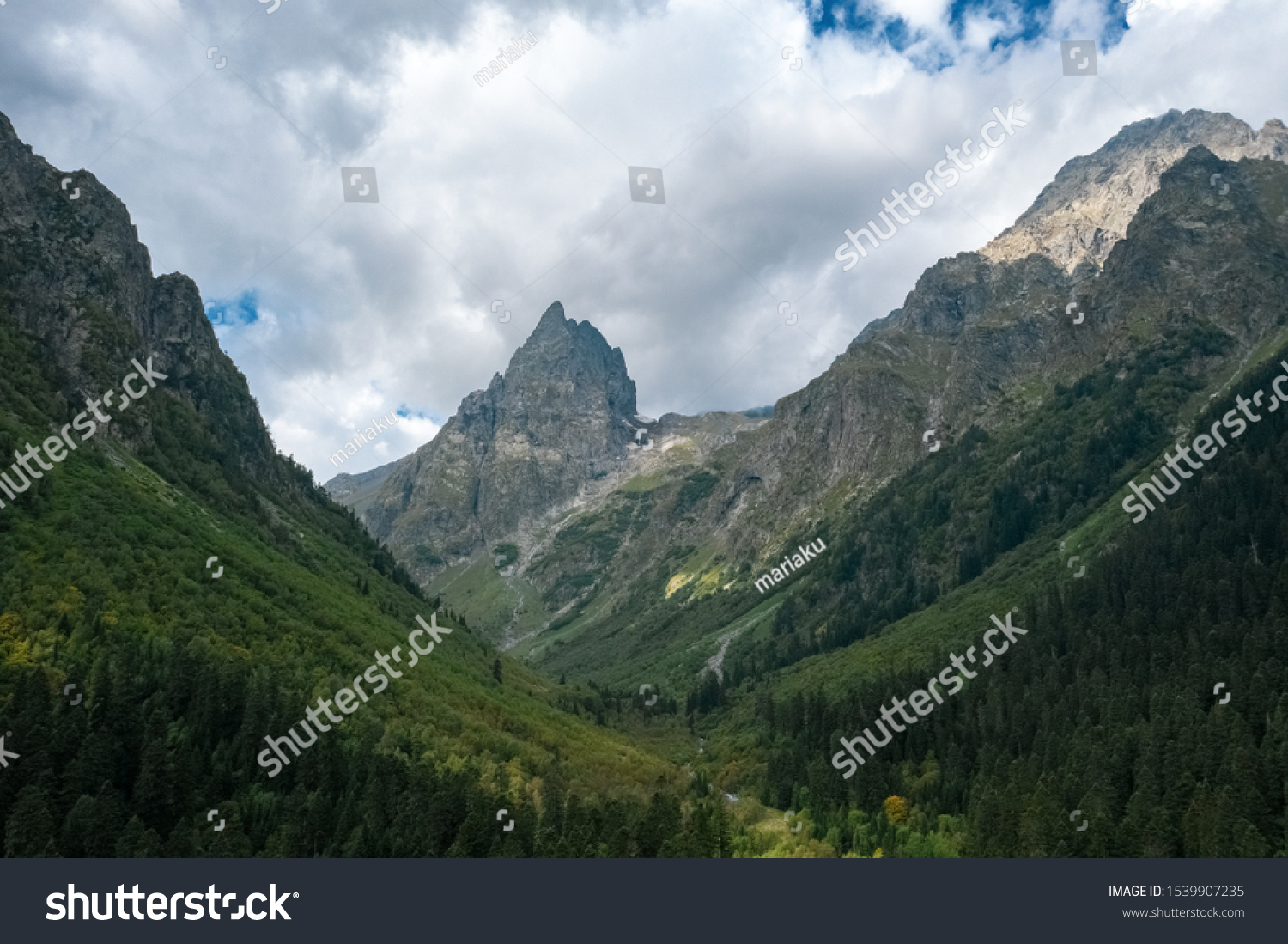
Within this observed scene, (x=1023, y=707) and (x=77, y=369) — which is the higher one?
(x=77, y=369)

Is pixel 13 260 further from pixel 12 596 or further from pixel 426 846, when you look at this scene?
pixel 426 846

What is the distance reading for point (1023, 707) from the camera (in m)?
130

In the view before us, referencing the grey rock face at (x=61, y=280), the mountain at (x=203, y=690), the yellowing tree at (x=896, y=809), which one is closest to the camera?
the mountain at (x=203, y=690)

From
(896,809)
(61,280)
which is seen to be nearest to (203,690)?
(896,809)

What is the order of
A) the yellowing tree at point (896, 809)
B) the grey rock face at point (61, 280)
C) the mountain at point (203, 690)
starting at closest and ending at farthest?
the mountain at point (203, 690) < the yellowing tree at point (896, 809) < the grey rock face at point (61, 280)

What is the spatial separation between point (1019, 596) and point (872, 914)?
157580 millimetres

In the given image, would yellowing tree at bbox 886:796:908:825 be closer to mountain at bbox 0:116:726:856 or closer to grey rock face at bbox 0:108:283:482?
mountain at bbox 0:116:726:856

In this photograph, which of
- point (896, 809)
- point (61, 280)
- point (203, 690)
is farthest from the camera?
point (61, 280)

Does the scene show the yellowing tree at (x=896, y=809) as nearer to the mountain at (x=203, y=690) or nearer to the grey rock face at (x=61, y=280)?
the mountain at (x=203, y=690)

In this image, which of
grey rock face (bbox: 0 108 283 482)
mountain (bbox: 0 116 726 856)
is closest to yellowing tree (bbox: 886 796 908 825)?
mountain (bbox: 0 116 726 856)

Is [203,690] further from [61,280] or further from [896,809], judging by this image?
[61,280]

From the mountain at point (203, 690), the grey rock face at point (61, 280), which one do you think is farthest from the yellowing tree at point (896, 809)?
the grey rock face at point (61, 280)

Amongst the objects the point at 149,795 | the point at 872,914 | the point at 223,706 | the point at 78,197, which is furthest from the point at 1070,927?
the point at 78,197

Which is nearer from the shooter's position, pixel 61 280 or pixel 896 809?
pixel 896 809
